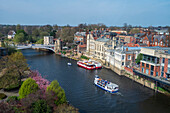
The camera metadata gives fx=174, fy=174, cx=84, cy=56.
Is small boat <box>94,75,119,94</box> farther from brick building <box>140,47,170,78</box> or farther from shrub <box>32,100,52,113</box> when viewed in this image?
shrub <box>32,100,52,113</box>

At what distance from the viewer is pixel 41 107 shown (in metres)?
16.4

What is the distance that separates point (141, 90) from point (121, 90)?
3425 mm

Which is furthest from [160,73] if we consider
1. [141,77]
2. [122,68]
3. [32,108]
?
[32,108]

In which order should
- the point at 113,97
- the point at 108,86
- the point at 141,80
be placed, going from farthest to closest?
the point at 141,80, the point at 108,86, the point at 113,97

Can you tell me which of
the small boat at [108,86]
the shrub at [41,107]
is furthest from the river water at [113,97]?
the shrub at [41,107]

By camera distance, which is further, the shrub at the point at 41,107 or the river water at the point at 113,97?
the river water at the point at 113,97

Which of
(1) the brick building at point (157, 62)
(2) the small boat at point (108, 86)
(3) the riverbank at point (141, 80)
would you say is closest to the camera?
(1) the brick building at point (157, 62)

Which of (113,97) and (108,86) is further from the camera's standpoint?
(108,86)

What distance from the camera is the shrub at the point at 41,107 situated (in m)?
16.2

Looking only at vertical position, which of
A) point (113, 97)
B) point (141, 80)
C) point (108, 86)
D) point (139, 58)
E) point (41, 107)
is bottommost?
point (113, 97)

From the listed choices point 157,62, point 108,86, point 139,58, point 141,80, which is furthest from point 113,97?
point 139,58

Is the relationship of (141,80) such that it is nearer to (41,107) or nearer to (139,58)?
(139,58)

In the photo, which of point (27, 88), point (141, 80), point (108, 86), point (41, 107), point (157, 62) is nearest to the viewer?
point (41, 107)

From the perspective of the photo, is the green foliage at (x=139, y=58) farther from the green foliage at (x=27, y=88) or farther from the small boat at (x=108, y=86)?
the green foliage at (x=27, y=88)
